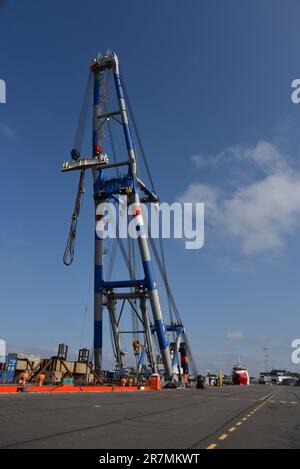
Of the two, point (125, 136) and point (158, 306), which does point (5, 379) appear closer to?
point (158, 306)

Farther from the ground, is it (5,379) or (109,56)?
(109,56)

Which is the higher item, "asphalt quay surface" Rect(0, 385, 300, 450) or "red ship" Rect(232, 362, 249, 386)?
"asphalt quay surface" Rect(0, 385, 300, 450)

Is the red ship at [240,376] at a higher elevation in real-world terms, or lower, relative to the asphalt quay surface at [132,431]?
lower

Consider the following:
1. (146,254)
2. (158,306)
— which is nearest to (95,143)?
(146,254)

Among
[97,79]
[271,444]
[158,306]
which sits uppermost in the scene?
[97,79]

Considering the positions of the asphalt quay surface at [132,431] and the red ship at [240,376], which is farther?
the red ship at [240,376]

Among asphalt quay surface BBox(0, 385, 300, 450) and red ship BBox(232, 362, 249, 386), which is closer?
asphalt quay surface BBox(0, 385, 300, 450)

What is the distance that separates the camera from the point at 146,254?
55.1m

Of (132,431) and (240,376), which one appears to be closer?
(132,431)

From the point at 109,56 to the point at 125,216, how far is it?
2362cm

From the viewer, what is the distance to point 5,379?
37.0m
